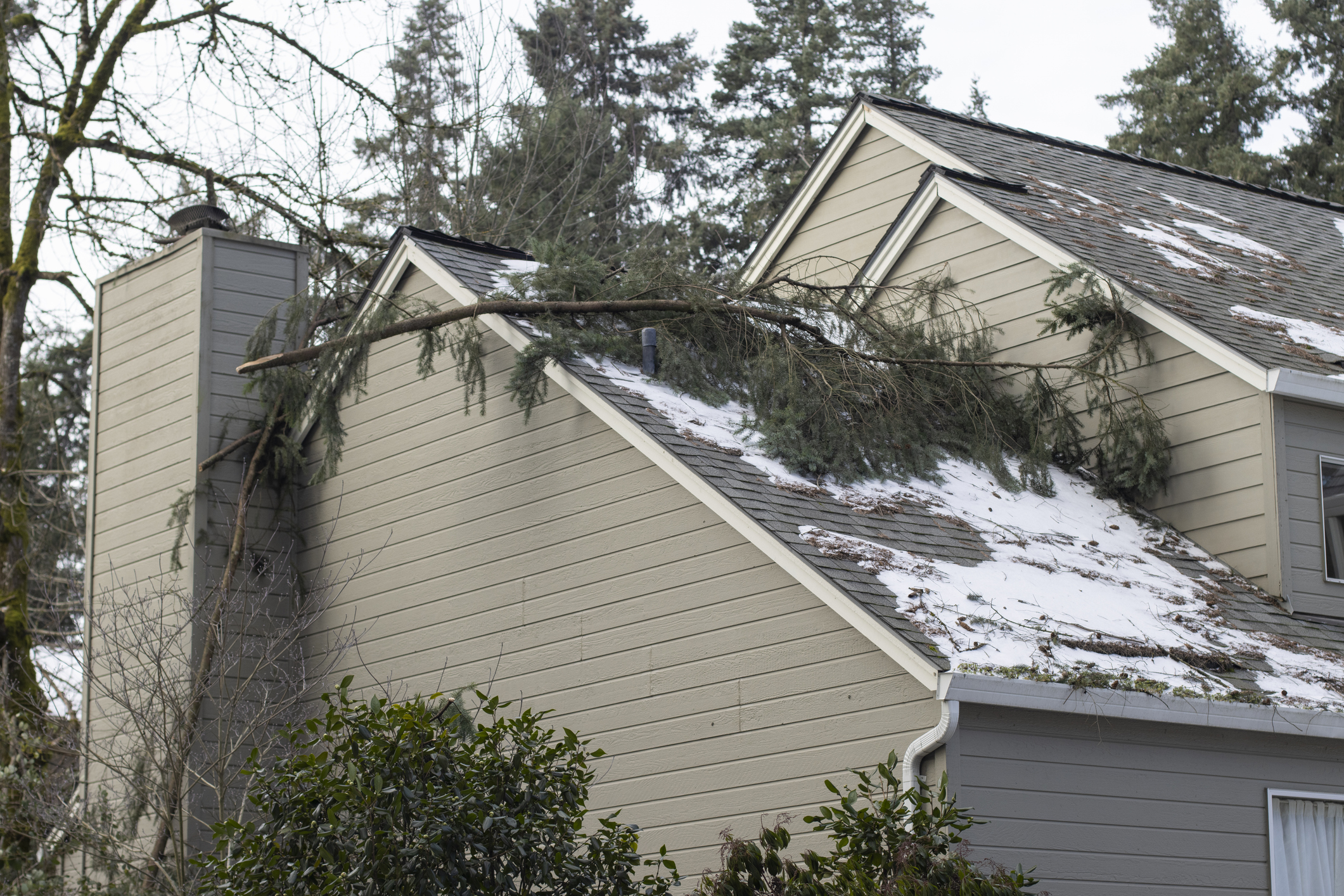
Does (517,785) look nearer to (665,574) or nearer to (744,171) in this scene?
(665,574)

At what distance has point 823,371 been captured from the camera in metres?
9.63

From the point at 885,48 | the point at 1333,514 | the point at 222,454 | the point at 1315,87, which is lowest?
the point at 1333,514

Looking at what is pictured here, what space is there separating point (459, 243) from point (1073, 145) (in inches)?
298

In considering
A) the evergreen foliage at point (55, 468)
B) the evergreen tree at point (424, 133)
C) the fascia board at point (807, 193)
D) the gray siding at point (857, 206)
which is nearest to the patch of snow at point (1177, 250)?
the gray siding at point (857, 206)

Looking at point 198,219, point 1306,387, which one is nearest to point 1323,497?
point 1306,387

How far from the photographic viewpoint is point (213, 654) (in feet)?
32.8

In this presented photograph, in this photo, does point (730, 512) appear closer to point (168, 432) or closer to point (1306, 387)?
point (1306, 387)

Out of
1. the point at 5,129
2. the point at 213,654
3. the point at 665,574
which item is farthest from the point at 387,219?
the point at 665,574

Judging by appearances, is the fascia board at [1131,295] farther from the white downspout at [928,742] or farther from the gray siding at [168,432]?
the gray siding at [168,432]

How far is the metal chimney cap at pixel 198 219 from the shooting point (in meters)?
11.5

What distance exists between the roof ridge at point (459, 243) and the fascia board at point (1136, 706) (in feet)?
17.8

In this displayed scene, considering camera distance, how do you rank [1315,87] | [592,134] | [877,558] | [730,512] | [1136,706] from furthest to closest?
[1315,87] → [592,134] → [730,512] → [877,558] → [1136,706]

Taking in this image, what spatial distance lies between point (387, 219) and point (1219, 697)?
15.0m

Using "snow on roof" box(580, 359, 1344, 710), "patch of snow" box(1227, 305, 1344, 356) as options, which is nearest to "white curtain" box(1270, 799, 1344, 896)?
"snow on roof" box(580, 359, 1344, 710)
